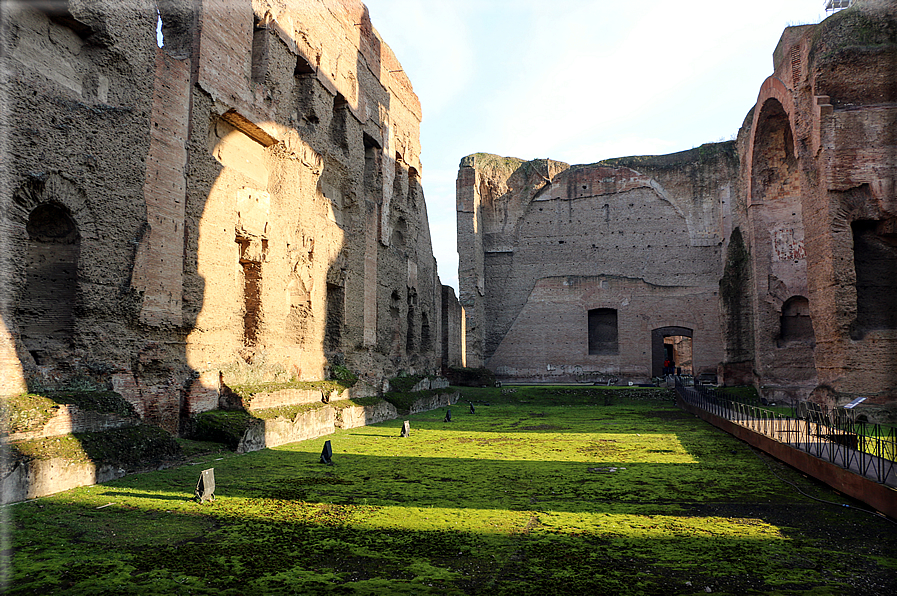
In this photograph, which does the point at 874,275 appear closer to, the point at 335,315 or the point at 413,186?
the point at 335,315

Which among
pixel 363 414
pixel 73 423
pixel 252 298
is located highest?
pixel 252 298

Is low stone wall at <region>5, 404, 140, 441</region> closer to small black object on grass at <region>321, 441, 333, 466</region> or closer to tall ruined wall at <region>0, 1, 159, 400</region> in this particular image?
tall ruined wall at <region>0, 1, 159, 400</region>

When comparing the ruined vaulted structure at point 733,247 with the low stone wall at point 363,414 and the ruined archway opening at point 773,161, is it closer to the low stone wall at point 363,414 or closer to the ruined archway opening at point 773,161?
the ruined archway opening at point 773,161


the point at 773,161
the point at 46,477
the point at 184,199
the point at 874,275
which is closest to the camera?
the point at 46,477

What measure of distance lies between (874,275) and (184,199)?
1193 cm

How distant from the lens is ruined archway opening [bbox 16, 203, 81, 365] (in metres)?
5.48

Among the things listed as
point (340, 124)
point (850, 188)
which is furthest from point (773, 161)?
point (340, 124)

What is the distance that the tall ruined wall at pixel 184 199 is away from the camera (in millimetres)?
5516

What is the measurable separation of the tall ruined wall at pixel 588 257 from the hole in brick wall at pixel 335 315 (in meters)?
12.3

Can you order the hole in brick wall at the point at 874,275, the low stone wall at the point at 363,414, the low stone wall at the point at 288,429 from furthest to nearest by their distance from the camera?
the hole in brick wall at the point at 874,275
the low stone wall at the point at 363,414
the low stone wall at the point at 288,429

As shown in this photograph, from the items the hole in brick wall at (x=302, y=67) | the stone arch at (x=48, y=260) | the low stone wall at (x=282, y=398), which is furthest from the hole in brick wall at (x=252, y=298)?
the hole in brick wall at (x=302, y=67)

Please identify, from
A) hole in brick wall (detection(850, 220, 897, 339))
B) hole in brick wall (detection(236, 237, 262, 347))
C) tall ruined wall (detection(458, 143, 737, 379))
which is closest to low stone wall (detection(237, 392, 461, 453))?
hole in brick wall (detection(236, 237, 262, 347))

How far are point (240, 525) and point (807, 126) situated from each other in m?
12.5

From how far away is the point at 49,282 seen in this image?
18.7 feet
